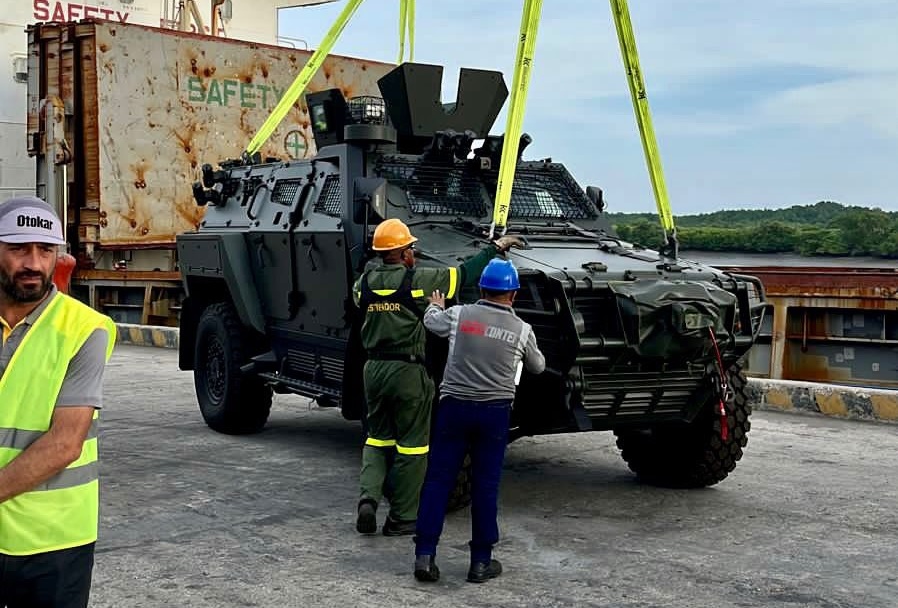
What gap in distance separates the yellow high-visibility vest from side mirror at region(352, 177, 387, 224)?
4195 mm

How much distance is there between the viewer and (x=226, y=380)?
8.58 m

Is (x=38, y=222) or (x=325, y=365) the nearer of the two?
(x=38, y=222)

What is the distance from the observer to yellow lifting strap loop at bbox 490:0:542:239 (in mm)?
6578

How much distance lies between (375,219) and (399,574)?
8.35 feet

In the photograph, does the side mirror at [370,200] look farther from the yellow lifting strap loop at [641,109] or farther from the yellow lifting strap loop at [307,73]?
the yellow lifting strap loop at [307,73]

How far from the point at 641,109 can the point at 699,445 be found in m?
2.09

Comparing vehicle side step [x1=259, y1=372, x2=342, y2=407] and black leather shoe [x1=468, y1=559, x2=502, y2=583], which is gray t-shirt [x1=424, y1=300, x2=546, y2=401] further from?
vehicle side step [x1=259, y1=372, x2=342, y2=407]

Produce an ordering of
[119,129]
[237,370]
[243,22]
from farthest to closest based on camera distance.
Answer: [243,22], [119,129], [237,370]

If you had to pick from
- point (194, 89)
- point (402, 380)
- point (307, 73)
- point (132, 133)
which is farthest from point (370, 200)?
point (194, 89)

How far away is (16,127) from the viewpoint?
719 inches

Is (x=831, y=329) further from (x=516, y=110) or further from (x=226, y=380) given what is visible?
(x=226, y=380)

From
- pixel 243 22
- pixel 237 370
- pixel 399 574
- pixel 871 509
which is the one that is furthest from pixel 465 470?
pixel 243 22

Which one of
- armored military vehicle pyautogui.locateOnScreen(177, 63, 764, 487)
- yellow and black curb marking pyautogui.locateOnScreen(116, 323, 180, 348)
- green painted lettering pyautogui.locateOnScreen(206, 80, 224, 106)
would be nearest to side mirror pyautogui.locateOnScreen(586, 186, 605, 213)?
armored military vehicle pyautogui.locateOnScreen(177, 63, 764, 487)

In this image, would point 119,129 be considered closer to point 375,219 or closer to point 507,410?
point 375,219
